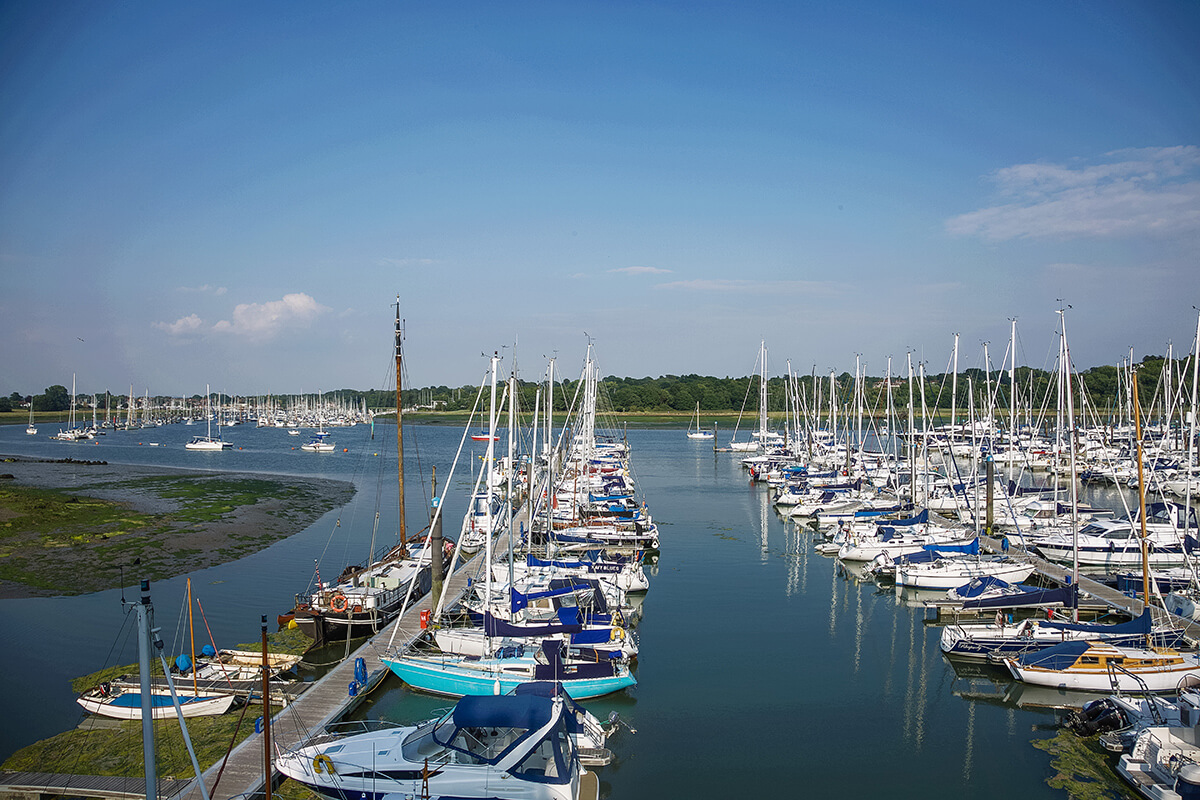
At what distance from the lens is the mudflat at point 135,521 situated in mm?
40062

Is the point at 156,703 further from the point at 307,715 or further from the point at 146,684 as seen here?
the point at 146,684

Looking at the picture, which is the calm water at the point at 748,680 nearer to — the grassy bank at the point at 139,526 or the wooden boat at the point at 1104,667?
the wooden boat at the point at 1104,667

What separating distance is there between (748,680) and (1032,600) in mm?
12790

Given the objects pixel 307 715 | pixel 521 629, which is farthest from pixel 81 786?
pixel 521 629

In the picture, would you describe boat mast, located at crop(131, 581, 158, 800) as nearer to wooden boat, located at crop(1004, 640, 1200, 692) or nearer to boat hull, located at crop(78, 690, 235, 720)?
boat hull, located at crop(78, 690, 235, 720)

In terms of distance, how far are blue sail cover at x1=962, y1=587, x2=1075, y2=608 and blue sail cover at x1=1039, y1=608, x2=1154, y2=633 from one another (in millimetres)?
2359

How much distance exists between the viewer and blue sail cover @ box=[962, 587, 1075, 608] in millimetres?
30462

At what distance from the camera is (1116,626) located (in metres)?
26.2

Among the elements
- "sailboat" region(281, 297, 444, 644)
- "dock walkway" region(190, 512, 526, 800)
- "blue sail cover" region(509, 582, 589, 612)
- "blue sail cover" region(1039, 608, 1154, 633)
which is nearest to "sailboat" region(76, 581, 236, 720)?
"dock walkway" region(190, 512, 526, 800)

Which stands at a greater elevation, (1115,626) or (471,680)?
(1115,626)

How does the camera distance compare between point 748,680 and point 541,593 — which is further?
point 541,593

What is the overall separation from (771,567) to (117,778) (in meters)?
32.4

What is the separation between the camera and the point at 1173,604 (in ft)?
97.9

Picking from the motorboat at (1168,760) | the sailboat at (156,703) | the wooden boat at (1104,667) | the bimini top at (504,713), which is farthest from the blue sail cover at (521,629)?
the motorboat at (1168,760)
